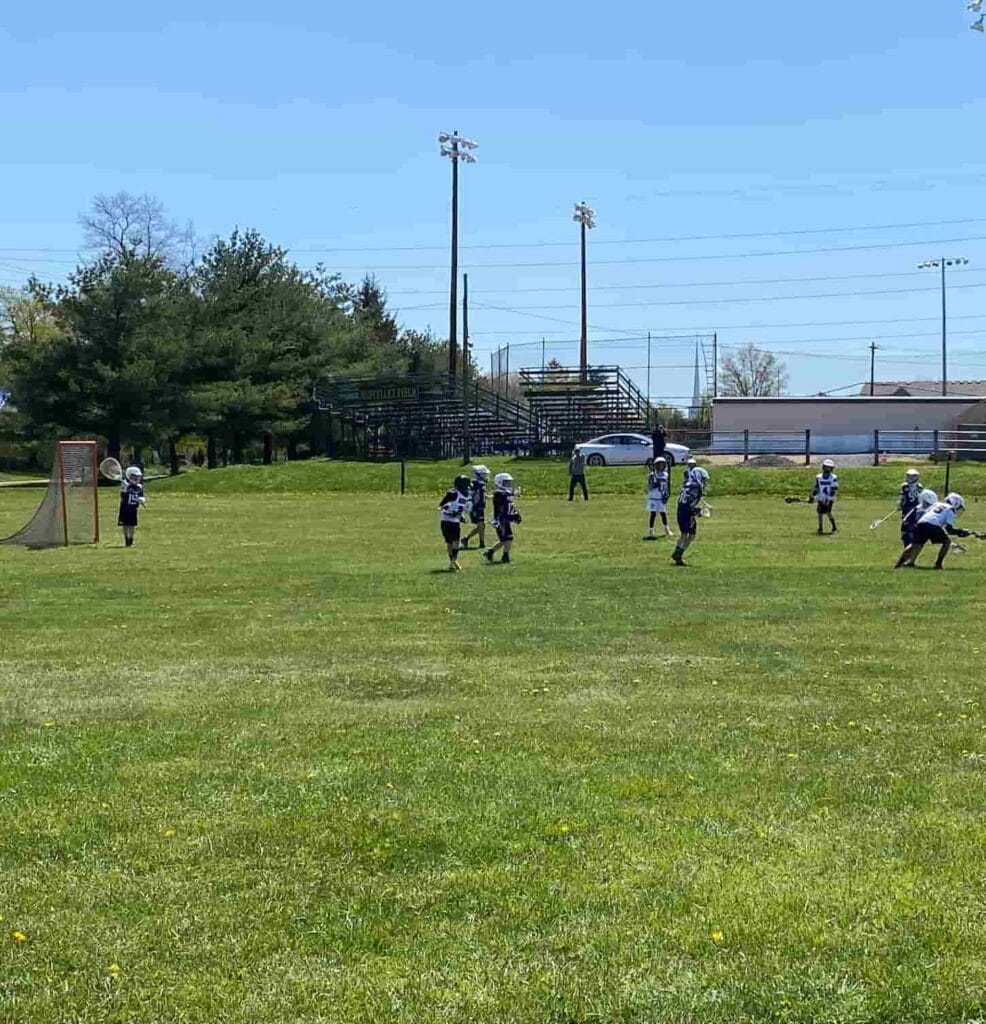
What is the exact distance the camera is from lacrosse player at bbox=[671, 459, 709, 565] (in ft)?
72.6

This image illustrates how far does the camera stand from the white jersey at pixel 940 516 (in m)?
20.6

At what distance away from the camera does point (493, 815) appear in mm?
6906

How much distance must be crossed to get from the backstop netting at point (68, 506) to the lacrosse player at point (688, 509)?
485 inches

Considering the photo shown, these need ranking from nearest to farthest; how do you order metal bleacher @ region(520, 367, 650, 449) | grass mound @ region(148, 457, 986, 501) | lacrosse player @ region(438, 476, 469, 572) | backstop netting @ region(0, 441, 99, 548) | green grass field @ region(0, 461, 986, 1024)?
green grass field @ region(0, 461, 986, 1024) < lacrosse player @ region(438, 476, 469, 572) < backstop netting @ region(0, 441, 99, 548) < grass mound @ region(148, 457, 986, 501) < metal bleacher @ region(520, 367, 650, 449)

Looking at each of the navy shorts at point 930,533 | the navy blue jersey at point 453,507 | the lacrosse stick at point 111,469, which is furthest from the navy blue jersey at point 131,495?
the navy shorts at point 930,533

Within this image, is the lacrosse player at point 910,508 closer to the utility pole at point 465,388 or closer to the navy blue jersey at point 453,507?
the navy blue jersey at point 453,507

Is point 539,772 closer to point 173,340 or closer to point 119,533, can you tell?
point 119,533

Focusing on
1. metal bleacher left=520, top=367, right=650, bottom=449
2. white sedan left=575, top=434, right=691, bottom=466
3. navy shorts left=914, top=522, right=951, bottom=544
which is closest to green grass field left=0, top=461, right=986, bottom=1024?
navy shorts left=914, top=522, right=951, bottom=544

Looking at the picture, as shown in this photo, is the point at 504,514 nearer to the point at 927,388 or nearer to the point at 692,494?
the point at 692,494

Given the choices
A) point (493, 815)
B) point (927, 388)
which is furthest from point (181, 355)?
point (927, 388)

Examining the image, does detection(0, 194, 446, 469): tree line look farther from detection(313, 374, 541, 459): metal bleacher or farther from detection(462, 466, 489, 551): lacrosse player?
detection(462, 466, 489, 551): lacrosse player

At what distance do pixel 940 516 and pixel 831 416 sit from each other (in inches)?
1658

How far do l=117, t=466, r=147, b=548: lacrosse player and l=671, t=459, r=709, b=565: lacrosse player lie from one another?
10289 mm

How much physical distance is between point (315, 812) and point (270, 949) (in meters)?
1.84
